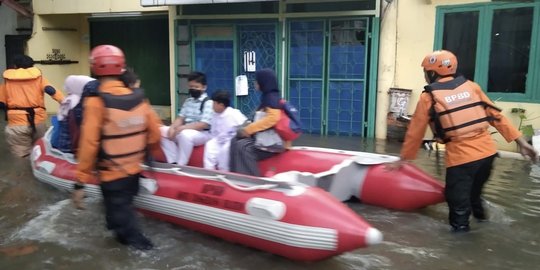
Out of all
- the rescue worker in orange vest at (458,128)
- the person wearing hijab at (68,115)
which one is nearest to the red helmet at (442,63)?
the rescue worker in orange vest at (458,128)

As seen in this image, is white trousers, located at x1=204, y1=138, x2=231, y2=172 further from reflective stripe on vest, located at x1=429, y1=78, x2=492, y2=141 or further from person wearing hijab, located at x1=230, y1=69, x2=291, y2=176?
reflective stripe on vest, located at x1=429, y1=78, x2=492, y2=141

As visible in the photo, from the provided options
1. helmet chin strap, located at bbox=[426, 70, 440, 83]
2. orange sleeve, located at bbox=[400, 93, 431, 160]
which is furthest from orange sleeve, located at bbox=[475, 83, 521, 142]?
orange sleeve, located at bbox=[400, 93, 431, 160]

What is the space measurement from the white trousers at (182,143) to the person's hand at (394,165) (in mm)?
1780

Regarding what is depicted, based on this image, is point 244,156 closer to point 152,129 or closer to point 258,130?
point 258,130

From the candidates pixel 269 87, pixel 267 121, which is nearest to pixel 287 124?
pixel 267 121

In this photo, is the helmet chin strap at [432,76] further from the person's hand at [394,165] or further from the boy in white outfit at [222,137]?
the boy in white outfit at [222,137]

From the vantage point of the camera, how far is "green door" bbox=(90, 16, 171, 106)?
37.4 ft

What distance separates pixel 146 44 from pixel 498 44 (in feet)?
24.0

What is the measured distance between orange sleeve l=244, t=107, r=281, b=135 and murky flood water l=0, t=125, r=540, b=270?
1.08 meters

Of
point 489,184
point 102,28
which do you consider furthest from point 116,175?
point 102,28

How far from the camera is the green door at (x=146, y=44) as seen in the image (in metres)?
11.4

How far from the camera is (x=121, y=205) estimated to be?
3.78 metres

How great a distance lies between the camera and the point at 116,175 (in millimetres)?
3701

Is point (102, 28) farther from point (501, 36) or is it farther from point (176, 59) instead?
point (501, 36)
